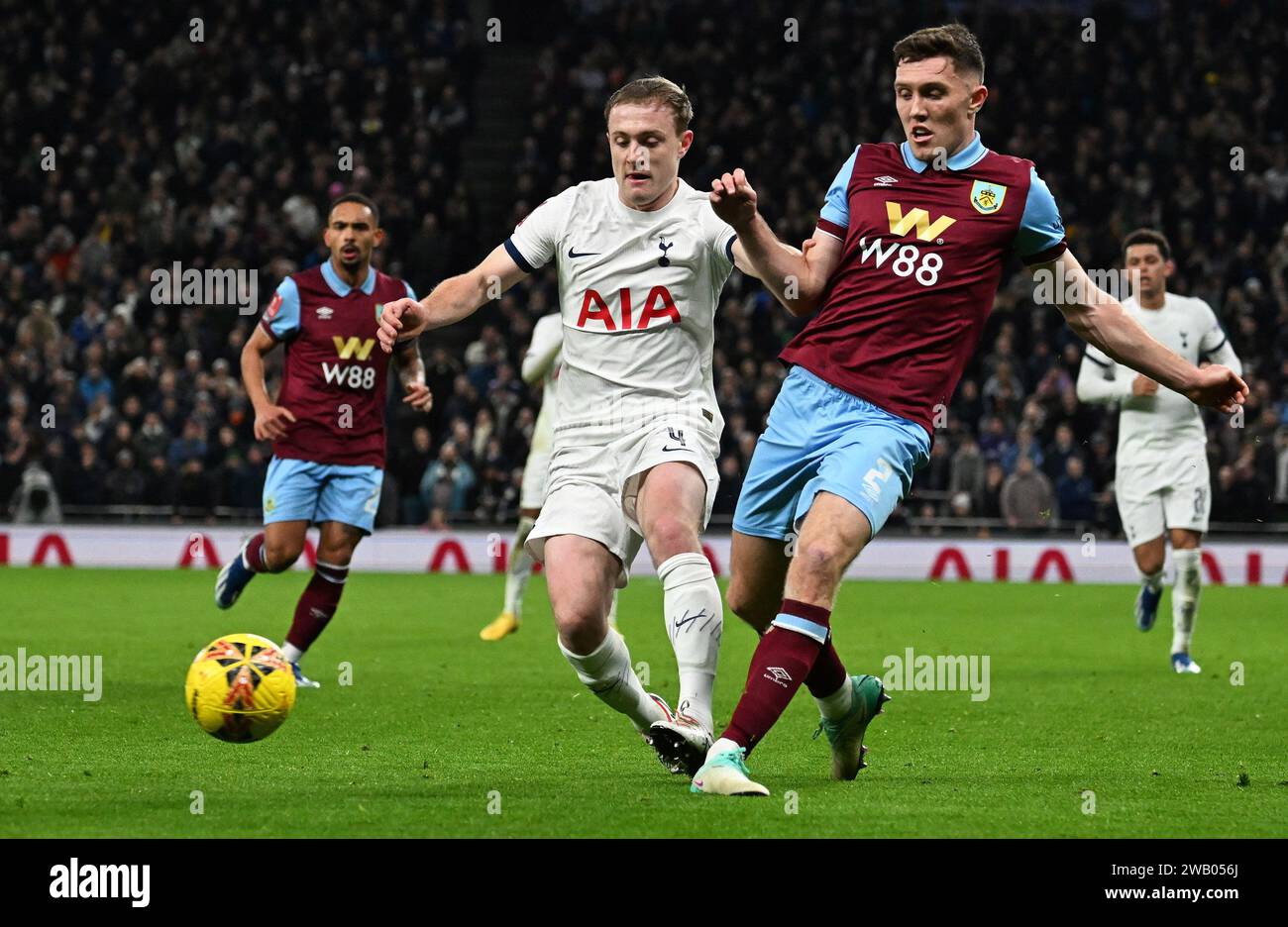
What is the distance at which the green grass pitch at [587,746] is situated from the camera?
18.1ft

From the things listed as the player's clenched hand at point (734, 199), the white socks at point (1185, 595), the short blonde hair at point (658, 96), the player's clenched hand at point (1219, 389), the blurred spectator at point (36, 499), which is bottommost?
the blurred spectator at point (36, 499)

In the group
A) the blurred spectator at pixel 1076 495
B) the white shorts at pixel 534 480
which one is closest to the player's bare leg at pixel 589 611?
the white shorts at pixel 534 480

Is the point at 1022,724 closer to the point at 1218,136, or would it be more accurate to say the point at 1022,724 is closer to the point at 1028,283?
the point at 1028,283

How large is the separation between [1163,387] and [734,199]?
256 inches

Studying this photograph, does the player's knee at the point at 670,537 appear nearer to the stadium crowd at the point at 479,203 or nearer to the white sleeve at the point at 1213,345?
the white sleeve at the point at 1213,345

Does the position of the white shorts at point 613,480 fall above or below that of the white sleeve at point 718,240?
below

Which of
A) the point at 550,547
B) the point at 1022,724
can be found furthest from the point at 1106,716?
the point at 550,547

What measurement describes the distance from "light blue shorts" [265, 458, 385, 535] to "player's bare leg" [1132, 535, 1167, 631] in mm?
4943

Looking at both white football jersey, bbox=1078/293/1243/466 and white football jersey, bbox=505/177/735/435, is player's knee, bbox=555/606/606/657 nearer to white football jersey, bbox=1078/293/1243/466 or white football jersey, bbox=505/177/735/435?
white football jersey, bbox=505/177/735/435

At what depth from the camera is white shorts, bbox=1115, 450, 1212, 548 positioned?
11.7 meters

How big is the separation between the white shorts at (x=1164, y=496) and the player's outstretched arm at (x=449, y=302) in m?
6.15

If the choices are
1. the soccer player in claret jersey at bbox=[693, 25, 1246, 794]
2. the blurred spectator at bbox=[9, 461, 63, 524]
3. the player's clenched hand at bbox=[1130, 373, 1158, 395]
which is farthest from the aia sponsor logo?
the blurred spectator at bbox=[9, 461, 63, 524]

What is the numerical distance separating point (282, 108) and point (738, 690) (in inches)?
736

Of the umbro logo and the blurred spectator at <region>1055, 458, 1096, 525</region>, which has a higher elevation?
the umbro logo
